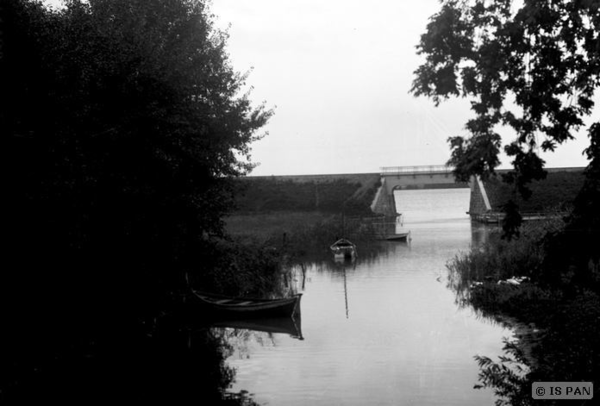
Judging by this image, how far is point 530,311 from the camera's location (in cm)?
2353

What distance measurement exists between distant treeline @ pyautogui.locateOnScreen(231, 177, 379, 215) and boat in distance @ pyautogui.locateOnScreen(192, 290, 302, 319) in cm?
5404

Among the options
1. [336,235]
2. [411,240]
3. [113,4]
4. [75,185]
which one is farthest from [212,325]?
[411,240]

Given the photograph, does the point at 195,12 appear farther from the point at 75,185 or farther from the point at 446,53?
the point at 446,53

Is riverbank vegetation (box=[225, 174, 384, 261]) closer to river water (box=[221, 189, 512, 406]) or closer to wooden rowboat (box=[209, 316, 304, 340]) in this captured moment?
river water (box=[221, 189, 512, 406])

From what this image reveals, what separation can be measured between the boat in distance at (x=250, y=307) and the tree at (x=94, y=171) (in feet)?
5.29

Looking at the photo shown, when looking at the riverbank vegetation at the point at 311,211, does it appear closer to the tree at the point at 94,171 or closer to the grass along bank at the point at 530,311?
the grass along bank at the point at 530,311

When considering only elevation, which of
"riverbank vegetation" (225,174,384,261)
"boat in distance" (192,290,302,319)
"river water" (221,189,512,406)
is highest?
"riverbank vegetation" (225,174,384,261)

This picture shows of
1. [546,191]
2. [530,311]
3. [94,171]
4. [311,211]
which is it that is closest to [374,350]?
[530,311]

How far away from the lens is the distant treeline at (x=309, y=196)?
81875 millimetres

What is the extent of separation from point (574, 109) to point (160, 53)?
16.7m

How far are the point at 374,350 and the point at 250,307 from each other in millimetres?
5265

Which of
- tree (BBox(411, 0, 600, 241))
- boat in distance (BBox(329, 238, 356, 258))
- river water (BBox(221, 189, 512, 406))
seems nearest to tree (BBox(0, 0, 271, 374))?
river water (BBox(221, 189, 512, 406))

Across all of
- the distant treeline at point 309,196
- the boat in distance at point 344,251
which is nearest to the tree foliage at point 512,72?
the boat in distance at point 344,251

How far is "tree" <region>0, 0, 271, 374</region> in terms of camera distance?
16078 millimetres
